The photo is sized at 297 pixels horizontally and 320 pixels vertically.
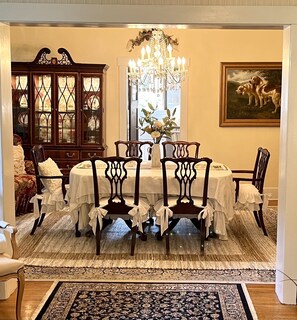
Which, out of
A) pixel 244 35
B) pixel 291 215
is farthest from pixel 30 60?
pixel 291 215

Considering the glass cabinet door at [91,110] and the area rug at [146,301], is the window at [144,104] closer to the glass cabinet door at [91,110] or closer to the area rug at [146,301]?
the glass cabinet door at [91,110]

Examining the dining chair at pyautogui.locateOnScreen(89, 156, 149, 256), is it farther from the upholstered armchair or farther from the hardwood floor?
the upholstered armchair

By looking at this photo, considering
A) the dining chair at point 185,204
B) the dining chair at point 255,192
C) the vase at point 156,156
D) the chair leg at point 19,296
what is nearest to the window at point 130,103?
the vase at point 156,156

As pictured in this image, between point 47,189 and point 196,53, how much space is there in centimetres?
351

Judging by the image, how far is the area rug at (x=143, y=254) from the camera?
173 inches

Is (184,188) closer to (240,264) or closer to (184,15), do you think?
(240,264)

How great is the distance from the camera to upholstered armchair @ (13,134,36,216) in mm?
6434

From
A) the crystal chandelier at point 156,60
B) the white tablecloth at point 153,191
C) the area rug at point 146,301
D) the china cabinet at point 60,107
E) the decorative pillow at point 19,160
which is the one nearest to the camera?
the area rug at point 146,301

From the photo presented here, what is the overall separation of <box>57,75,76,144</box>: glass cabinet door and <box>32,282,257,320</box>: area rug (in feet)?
11.9

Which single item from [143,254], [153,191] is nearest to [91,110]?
[153,191]

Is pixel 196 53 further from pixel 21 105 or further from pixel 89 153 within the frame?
pixel 21 105

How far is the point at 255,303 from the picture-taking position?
373 cm

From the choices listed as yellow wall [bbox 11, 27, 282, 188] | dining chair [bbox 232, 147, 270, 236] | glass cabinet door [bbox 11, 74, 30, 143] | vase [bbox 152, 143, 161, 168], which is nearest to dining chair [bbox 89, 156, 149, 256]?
vase [bbox 152, 143, 161, 168]

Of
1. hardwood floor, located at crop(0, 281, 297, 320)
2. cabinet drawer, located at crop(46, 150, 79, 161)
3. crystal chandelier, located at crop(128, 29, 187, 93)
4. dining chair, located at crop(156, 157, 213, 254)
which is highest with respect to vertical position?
crystal chandelier, located at crop(128, 29, 187, 93)
